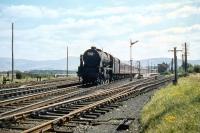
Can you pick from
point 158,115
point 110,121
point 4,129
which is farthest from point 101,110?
point 4,129

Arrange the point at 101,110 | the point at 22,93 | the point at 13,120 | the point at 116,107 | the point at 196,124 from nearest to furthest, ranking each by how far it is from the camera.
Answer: the point at 196,124
the point at 13,120
the point at 101,110
the point at 116,107
the point at 22,93

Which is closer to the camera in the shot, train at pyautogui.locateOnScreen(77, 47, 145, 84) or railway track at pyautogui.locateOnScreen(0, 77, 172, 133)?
railway track at pyautogui.locateOnScreen(0, 77, 172, 133)

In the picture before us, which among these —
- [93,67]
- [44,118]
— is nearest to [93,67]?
[93,67]

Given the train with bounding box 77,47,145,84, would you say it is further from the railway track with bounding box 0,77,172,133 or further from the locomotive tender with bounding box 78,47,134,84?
the railway track with bounding box 0,77,172,133

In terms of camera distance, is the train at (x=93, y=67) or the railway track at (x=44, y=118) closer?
the railway track at (x=44, y=118)

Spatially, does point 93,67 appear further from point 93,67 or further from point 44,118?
point 44,118

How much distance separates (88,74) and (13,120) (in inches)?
987

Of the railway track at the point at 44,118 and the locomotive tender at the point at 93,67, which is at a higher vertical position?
the locomotive tender at the point at 93,67

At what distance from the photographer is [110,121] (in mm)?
15523

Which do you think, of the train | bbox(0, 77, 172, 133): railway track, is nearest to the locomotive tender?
the train

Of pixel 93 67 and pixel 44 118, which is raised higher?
pixel 93 67

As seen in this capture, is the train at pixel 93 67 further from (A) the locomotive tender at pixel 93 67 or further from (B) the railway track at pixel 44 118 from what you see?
(B) the railway track at pixel 44 118

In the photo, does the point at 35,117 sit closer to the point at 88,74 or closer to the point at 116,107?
the point at 116,107

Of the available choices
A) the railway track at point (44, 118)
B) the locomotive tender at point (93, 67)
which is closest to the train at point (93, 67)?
the locomotive tender at point (93, 67)
